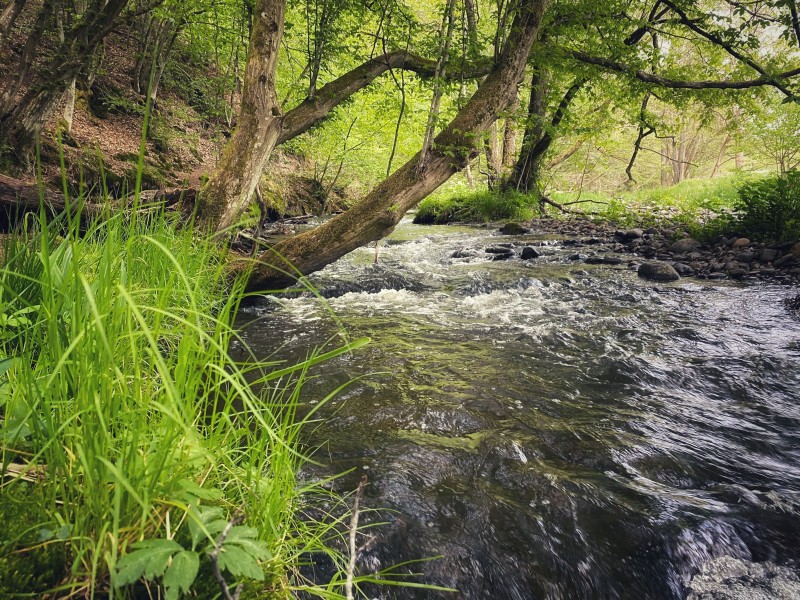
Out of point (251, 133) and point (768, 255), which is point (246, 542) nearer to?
point (251, 133)

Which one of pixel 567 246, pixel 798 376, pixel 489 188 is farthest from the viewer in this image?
pixel 489 188

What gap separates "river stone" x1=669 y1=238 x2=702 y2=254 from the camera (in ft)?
27.3

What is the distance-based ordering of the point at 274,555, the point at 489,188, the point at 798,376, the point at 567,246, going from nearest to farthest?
the point at 274,555
the point at 798,376
the point at 567,246
the point at 489,188

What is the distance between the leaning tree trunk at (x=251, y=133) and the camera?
4.78 m

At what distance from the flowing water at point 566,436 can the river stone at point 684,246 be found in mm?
2840

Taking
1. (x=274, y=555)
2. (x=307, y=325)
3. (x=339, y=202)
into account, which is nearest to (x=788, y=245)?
(x=307, y=325)

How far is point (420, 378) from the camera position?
139 inches

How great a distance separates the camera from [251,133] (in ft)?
16.5

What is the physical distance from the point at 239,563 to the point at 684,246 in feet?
31.9

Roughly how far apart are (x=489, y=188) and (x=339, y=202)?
789 centimetres

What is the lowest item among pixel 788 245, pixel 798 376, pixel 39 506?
pixel 39 506

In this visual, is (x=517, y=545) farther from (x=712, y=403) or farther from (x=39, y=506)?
Result: (x=712, y=403)

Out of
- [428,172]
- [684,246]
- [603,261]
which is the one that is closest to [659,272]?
[603,261]

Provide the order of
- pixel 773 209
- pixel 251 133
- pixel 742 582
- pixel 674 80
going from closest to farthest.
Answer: pixel 742 582 < pixel 251 133 < pixel 674 80 < pixel 773 209
